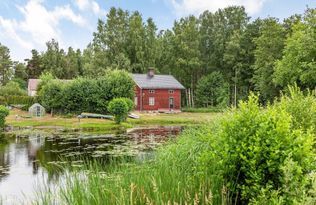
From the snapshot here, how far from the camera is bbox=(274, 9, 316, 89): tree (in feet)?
101

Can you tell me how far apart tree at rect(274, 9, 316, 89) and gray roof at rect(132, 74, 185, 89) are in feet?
58.4

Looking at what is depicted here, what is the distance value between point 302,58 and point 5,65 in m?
69.8

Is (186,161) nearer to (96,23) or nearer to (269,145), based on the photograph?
(269,145)

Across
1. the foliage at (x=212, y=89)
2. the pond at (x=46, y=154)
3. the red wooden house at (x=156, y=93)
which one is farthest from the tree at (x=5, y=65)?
the pond at (x=46, y=154)

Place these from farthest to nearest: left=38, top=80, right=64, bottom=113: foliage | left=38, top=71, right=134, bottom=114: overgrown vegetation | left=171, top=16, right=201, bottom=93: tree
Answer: left=171, top=16, right=201, bottom=93: tree → left=38, top=80, right=64, bottom=113: foliage → left=38, top=71, right=134, bottom=114: overgrown vegetation

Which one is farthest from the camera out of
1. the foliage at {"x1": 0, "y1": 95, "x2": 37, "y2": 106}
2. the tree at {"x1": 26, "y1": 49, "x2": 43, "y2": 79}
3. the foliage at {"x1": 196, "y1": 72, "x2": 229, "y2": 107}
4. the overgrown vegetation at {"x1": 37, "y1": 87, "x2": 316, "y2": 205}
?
the tree at {"x1": 26, "y1": 49, "x2": 43, "y2": 79}

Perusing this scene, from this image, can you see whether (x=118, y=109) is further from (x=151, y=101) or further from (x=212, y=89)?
(x=212, y=89)

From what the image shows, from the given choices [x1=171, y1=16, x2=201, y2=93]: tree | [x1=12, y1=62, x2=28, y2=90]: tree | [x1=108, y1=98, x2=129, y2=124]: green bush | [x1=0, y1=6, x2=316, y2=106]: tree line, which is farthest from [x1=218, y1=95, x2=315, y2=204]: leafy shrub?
[x1=12, y1=62, x2=28, y2=90]: tree

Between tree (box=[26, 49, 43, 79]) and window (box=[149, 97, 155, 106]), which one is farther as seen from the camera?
tree (box=[26, 49, 43, 79])

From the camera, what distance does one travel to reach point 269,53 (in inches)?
1672

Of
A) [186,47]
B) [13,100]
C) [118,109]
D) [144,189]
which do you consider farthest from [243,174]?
[186,47]

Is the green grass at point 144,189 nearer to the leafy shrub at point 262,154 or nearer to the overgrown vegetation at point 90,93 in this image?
the leafy shrub at point 262,154

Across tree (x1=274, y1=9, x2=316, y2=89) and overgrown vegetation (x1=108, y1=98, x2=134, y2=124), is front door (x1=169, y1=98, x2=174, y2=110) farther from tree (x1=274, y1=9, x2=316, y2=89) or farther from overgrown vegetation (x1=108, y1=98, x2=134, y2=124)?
overgrown vegetation (x1=108, y1=98, x2=134, y2=124)

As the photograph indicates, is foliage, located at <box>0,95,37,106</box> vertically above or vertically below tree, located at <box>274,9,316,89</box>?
below
